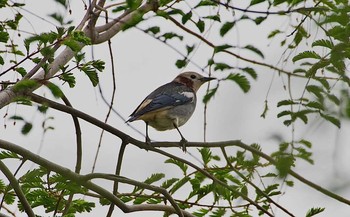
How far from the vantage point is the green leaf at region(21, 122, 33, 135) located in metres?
4.05

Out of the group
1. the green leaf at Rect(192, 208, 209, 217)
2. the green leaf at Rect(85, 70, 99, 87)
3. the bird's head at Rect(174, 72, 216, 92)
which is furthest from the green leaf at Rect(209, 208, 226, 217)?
the bird's head at Rect(174, 72, 216, 92)

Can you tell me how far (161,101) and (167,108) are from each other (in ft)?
0.33

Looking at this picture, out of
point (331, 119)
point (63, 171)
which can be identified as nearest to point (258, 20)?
point (63, 171)

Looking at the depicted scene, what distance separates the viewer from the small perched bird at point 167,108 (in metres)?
6.82

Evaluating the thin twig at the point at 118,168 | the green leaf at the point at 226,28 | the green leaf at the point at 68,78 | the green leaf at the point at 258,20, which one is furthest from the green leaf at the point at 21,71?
the green leaf at the point at 258,20

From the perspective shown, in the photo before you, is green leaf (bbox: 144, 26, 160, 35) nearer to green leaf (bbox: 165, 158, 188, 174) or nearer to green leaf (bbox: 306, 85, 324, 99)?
green leaf (bbox: 165, 158, 188, 174)

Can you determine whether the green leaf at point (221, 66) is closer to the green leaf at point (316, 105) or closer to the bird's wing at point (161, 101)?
the green leaf at point (316, 105)

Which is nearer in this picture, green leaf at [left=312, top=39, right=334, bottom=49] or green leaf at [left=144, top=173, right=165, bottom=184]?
green leaf at [left=312, top=39, right=334, bottom=49]

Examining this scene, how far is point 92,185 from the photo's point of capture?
402 centimetres

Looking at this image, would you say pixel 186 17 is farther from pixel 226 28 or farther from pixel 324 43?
pixel 324 43

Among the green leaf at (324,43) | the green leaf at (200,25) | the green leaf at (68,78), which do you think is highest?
the green leaf at (200,25)

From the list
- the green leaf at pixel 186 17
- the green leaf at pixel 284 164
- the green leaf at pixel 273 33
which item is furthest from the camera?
the green leaf at pixel 273 33

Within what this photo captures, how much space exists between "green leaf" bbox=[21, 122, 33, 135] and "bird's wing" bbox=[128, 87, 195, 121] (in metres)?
2.43

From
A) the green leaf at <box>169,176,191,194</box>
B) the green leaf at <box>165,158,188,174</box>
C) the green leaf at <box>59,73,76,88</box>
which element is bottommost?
the green leaf at <box>169,176,191,194</box>
